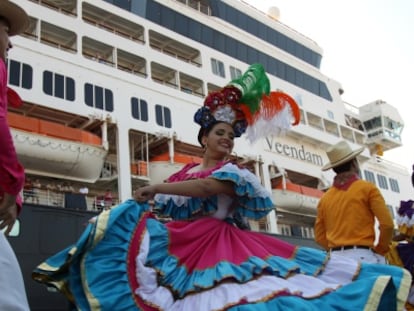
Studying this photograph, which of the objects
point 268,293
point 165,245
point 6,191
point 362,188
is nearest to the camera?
point 6,191

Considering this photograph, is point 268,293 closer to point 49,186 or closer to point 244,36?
point 49,186

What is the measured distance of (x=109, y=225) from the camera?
87.5 inches

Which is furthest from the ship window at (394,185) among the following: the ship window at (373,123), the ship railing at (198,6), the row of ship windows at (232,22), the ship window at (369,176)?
the ship railing at (198,6)

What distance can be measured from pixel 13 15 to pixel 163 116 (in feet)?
36.8

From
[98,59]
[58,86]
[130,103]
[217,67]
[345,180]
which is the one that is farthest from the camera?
Result: [217,67]

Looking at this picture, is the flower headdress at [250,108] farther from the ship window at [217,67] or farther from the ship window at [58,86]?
the ship window at [217,67]

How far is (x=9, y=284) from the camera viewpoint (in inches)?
66.2

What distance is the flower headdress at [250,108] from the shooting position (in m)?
3.12

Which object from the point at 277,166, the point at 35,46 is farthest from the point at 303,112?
the point at 35,46

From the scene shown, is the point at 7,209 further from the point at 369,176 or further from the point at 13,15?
the point at 369,176

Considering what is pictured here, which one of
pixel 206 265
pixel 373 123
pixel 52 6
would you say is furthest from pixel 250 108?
pixel 373 123

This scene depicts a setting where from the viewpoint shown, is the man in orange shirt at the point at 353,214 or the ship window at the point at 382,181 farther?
the ship window at the point at 382,181

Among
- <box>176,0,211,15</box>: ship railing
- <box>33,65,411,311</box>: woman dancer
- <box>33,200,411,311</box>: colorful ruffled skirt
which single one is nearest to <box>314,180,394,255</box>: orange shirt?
<box>33,65,411,311</box>: woman dancer

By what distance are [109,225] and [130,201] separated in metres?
0.24
